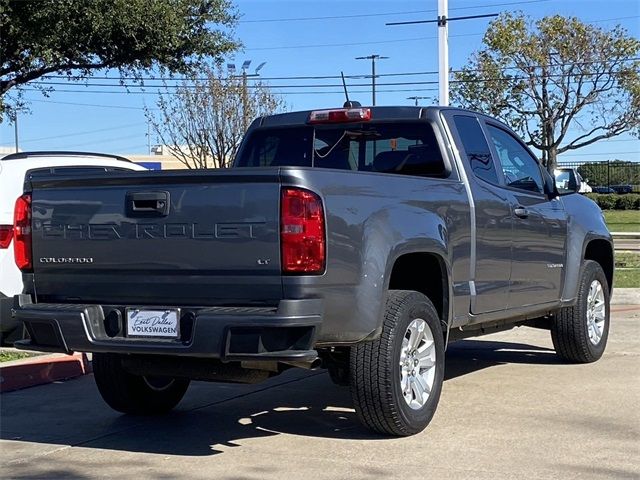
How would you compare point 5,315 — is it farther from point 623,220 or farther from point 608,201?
point 608,201

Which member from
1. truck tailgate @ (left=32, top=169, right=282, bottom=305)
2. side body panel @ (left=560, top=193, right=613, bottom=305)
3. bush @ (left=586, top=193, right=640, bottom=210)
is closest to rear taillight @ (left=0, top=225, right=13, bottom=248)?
truck tailgate @ (left=32, top=169, right=282, bottom=305)

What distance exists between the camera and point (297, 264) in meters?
5.10

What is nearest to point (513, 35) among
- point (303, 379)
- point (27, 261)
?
point (303, 379)

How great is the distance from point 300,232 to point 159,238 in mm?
859

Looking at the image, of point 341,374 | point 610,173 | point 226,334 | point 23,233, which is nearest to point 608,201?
point 610,173

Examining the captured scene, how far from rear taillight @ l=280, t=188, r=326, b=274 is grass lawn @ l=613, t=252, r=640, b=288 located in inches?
334

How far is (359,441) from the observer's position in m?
5.98

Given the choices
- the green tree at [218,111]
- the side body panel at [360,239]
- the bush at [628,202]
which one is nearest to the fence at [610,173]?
the bush at [628,202]

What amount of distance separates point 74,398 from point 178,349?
8.93 ft

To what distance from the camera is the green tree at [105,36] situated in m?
13.0

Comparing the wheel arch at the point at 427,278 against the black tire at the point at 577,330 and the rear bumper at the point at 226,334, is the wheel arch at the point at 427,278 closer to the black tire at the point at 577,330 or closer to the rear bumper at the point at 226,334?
the rear bumper at the point at 226,334

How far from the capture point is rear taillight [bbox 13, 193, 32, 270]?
592 cm

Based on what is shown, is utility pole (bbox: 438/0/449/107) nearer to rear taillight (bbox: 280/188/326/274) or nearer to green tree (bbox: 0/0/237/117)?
green tree (bbox: 0/0/237/117)

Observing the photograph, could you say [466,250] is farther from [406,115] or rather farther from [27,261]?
[27,261]
